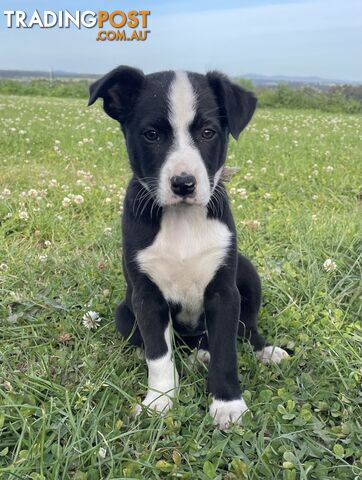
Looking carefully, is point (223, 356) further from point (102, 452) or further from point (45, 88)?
point (45, 88)

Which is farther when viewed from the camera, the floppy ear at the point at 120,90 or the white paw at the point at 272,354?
the white paw at the point at 272,354

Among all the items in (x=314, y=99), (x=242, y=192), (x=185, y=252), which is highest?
(x=185, y=252)

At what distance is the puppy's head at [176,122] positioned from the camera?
229 centimetres

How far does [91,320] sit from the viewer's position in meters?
3.04

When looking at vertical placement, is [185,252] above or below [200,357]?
above

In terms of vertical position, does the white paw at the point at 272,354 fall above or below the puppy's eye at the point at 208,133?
below

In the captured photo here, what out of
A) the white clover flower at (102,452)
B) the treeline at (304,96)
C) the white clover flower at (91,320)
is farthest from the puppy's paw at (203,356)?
the treeline at (304,96)

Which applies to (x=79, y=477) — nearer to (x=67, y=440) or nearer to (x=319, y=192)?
(x=67, y=440)

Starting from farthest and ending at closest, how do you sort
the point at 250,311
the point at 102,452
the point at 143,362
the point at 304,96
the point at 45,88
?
the point at 45,88 < the point at 304,96 < the point at 250,311 < the point at 143,362 < the point at 102,452

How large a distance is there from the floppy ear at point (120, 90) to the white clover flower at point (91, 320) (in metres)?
1.12

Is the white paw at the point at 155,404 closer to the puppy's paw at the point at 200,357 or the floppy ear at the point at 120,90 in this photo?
the puppy's paw at the point at 200,357

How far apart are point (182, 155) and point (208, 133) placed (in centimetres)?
23

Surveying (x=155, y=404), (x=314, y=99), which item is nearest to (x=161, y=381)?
(x=155, y=404)

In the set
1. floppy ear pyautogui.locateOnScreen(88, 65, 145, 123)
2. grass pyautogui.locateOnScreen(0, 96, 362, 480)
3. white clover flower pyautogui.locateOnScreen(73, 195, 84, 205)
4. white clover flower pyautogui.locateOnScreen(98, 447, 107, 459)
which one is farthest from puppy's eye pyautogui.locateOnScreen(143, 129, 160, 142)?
white clover flower pyautogui.locateOnScreen(73, 195, 84, 205)
